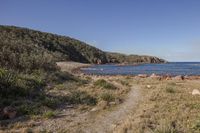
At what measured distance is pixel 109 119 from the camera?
15094mm

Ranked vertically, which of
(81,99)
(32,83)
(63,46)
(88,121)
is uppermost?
(63,46)

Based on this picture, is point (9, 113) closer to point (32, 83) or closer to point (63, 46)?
point (32, 83)

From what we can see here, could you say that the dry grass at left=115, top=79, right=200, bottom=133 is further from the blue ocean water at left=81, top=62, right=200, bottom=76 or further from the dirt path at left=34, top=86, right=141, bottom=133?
the blue ocean water at left=81, top=62, right=200, bottom=76

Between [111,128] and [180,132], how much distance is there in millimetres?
2860

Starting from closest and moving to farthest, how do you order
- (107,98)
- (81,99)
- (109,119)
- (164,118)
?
(164,118) → (109,119) → (81,99) → (107,98)

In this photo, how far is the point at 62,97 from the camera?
2020 cm

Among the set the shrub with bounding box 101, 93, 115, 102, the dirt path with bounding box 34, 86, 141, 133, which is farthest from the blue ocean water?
Answer: the dirt path with bounding box 34, 86, 141, 133

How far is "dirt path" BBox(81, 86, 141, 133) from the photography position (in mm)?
13273

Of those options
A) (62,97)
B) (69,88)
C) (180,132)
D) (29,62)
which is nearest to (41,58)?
(29,62)

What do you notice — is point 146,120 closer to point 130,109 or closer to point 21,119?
point 130,109

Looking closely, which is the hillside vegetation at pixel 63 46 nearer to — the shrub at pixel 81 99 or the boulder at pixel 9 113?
the shrub at pixel 81 99

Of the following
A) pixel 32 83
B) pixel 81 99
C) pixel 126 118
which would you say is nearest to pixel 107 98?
pixel 81 99

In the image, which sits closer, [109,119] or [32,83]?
[109,119]

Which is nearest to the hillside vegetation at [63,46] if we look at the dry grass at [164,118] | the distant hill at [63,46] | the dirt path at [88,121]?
the distant hill at [63,46]
